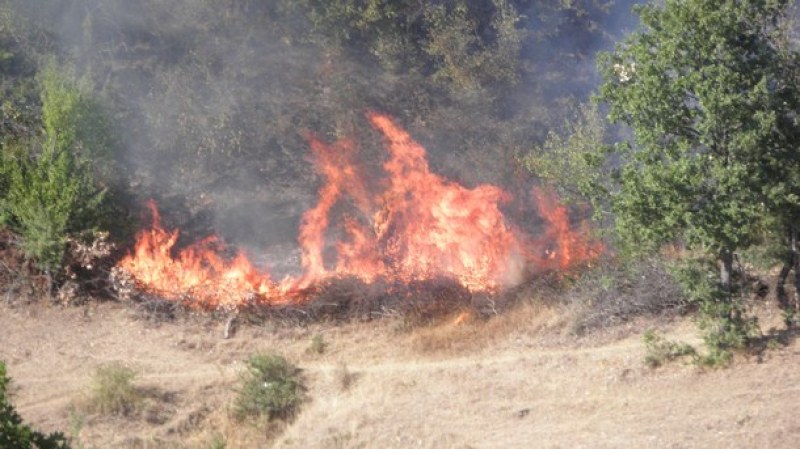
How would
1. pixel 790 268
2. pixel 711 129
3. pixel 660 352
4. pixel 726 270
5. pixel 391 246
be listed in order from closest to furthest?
1. pixel 711 129
2. pixel 726 270
3. pixel 660 352
4. pixel 790 268
5. pixel 391 246

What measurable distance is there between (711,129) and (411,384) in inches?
316

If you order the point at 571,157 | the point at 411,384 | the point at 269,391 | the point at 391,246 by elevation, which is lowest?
the point at 411,384

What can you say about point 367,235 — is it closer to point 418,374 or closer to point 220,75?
point 418,374

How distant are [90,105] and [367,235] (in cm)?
975

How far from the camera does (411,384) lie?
16.5 m

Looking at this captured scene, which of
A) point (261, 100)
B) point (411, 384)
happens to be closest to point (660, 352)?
point (411, 384)

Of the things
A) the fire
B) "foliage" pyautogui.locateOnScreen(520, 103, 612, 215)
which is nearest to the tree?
"foliage" pyautogui.locateOnScreen(520, 103, 612, 215)

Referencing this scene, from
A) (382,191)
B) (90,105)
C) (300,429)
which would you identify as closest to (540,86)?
(382,191)

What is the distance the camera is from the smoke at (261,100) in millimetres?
26625

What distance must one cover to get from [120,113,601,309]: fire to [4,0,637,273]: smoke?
1109mm

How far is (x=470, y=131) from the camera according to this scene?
97.3 feet

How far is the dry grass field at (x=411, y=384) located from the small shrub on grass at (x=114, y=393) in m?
0.15

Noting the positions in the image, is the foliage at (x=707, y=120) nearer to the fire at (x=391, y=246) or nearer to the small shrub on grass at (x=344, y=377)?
the small shrub on grass at (x=344, y=377)

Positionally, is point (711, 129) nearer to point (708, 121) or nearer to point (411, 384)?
point (708, 121)
